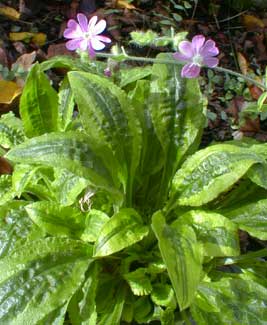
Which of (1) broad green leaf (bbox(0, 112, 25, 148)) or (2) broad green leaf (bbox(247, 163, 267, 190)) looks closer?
(2) broad green leaf (bbox(247, 163, 267, 190))

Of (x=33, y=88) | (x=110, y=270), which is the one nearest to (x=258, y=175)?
(x=110, y=270)

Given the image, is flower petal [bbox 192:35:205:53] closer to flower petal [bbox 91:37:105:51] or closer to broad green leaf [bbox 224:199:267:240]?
flower petal [bbox 91:37:105:51]

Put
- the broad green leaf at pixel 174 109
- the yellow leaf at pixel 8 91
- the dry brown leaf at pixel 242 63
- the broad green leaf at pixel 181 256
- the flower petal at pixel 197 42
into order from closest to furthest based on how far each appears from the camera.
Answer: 1. the broad green leaf at pixel 181 256
2. the flower petal at pixel 197 42
3. the broad green leaf at pixel 174 109
4. the yellow leaf at pixel 8 91
5. the dry brown leaf at pixel 242 63

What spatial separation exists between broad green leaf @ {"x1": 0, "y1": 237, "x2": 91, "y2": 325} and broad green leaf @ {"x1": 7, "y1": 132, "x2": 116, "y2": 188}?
0.68ft

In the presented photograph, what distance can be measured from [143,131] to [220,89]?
1.17 m

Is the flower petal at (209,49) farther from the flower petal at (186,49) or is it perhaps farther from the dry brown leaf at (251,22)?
the dry brown leaf at (251,22)

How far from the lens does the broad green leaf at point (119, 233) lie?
5.31 feet

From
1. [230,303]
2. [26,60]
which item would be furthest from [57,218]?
[26,60]

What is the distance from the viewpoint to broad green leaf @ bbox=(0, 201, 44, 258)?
1.77m

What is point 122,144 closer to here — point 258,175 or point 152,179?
point 152,179

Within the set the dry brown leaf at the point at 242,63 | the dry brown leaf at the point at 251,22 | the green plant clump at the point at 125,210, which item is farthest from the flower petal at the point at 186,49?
the dry brown leaf at the point at 251,22

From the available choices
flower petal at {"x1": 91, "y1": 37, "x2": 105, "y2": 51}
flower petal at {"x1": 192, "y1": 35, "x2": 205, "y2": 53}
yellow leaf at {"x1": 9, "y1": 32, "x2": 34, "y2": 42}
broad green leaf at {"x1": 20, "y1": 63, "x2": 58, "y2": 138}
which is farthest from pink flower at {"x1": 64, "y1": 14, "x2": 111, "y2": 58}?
yellow leaf at {"x1": 9, "y1": 32, "x2": 34, "y2": 42}

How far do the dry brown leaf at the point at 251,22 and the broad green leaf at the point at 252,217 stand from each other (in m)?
1.66

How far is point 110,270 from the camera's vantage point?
1.92 meters
